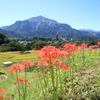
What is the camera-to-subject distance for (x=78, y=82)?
571 cm

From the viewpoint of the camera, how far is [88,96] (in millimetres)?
4598

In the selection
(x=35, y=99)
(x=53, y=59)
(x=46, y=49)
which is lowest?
(x=35, y=99)

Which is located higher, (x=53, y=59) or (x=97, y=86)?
(x=53, y=59)

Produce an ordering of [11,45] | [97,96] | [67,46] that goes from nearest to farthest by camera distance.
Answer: [67,46] → [97,96] → [11,45]

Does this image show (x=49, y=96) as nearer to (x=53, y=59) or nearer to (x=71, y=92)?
(x=71, y=92)

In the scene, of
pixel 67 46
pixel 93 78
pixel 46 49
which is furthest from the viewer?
pixel 93 78

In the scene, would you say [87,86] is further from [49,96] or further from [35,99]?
[35,99]

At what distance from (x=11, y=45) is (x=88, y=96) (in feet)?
215

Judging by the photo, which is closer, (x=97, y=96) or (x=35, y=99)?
(x=97, y=96)

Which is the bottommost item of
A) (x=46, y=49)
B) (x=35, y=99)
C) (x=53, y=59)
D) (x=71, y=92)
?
(x=35, y=99)

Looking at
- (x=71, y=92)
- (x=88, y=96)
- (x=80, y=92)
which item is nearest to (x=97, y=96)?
(x=88, y=96)

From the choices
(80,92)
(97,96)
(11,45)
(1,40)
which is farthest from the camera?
(1,40)

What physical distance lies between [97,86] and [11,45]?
6512 centimetres

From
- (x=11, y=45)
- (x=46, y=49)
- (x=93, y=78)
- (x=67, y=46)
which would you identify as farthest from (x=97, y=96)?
(x=11, y=45)
